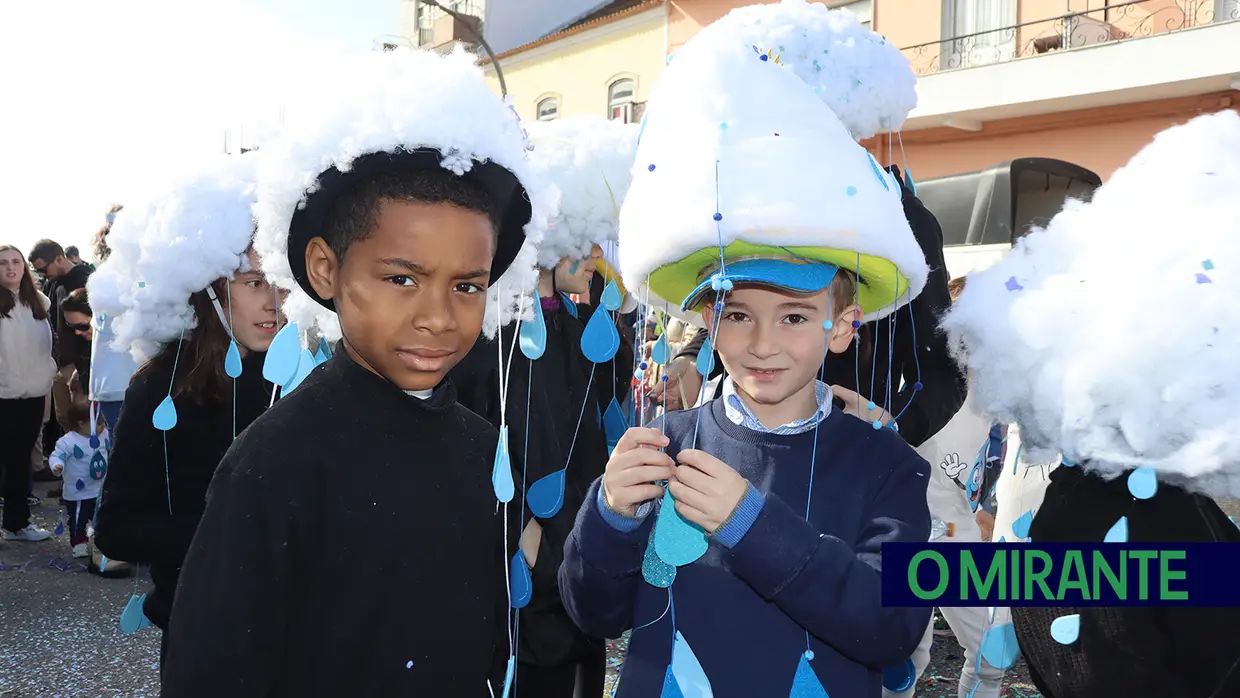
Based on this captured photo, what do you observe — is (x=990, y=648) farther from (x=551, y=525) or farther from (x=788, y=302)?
(x=551, y=525)

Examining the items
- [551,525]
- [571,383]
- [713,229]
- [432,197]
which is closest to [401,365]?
[432,197]

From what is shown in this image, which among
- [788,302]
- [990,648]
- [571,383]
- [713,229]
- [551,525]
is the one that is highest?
[713,229]

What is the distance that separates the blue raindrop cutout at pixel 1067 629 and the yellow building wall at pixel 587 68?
54.1 feet

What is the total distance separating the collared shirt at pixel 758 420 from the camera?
5.74ft

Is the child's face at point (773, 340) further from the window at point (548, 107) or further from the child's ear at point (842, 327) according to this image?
the window at point (548, 107)

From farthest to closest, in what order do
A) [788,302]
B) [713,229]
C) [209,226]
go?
[209,226]
[788,302]
[713,229]

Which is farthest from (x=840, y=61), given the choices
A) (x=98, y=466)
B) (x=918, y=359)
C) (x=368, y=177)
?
(x=98, y=466)

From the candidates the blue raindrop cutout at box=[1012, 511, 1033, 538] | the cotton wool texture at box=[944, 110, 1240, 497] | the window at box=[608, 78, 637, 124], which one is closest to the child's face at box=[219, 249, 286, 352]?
the cotton wool texture at box=[944, 110, 1240, 497]

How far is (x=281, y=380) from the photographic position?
6.07ft

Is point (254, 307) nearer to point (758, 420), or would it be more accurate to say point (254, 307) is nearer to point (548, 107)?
point (758, 420)

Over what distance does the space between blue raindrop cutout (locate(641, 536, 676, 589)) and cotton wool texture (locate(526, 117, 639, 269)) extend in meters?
1.44

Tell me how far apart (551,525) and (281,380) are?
3.25 feet

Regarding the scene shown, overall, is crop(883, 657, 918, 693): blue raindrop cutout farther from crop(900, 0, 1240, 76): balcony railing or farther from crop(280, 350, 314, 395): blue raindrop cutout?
crop(900, 0, 1240, 76): balcony railing

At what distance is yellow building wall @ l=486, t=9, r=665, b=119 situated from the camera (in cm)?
1841
